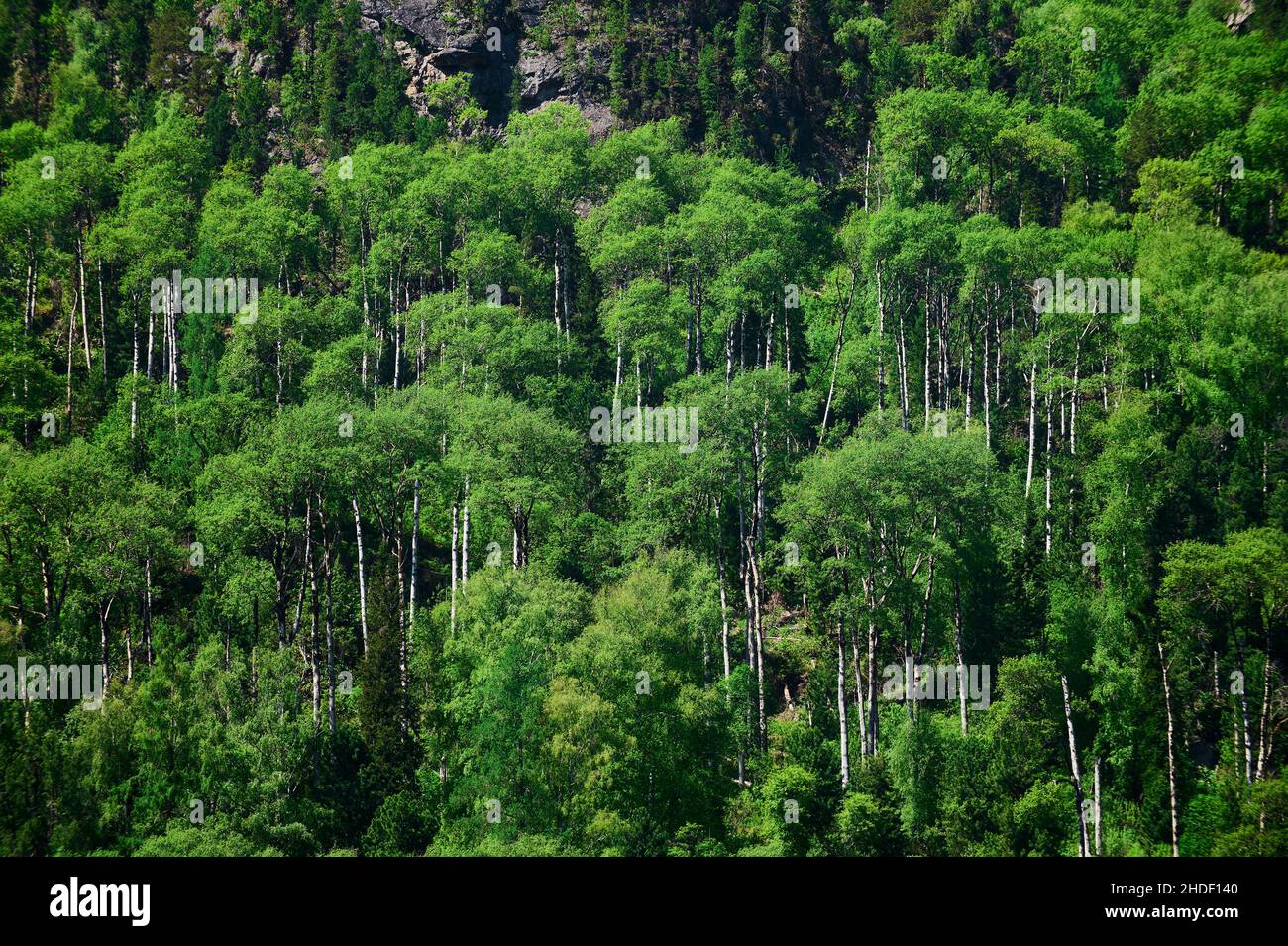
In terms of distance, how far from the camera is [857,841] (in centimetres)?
4441

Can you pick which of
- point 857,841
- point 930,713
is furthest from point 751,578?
point 857,841

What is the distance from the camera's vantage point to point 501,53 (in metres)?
104

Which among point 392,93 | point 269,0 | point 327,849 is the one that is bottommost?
point 327,849

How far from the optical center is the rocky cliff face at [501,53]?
331 ft

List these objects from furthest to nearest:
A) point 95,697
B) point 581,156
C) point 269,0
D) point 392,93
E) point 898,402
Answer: point 269,0 < point 392,93 < point 581,156 < point 898,402 < point 95,697

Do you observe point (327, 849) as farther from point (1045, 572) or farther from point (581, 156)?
point (581, 156)

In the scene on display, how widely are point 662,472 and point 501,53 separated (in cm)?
5704

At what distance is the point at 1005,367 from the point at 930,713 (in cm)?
2506

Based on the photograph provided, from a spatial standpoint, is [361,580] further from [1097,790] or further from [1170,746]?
[1170,746]

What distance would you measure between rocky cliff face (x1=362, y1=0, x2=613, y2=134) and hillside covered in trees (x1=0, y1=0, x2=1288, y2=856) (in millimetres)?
7622

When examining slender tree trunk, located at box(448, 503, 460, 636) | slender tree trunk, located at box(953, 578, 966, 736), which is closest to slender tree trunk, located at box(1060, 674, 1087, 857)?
slender tree trunk, located at box(953, 578, 966, 736)

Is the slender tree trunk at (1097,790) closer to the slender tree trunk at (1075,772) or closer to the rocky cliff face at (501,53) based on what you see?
the slender tree trunk at (1075,772)

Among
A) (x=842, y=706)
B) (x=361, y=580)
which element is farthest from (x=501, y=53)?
(x=842, y=706)

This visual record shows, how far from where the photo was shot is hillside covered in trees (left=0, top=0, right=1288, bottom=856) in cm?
4762
